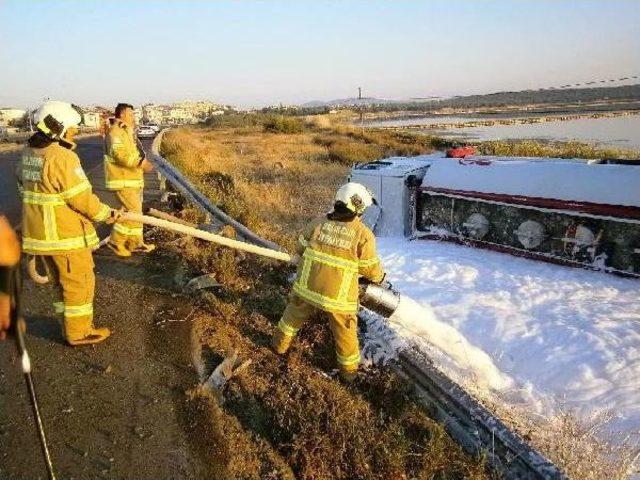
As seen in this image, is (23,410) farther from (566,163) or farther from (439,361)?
(566,163)

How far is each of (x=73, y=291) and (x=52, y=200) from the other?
2.28 feet

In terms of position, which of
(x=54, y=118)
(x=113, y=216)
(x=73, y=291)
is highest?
(x=54, y=118)

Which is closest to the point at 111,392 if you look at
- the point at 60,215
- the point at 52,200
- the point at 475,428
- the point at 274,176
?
the point at 60,215

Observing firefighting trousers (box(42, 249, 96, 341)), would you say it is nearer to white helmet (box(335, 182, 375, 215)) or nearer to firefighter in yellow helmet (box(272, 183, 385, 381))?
firefighter in yellow helmet (box(272, 183, 385, 381))

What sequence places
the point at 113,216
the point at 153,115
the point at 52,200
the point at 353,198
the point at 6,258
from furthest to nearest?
the point at 153,115, the point at 113,216, the point at 353,198, the point at 52,200, the point at 6,258

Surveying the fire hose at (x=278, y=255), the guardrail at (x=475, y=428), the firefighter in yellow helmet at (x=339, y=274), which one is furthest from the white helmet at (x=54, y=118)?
the guardrail at (x=475, y=428)

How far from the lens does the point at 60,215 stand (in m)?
3.74

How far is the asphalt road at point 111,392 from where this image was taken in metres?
2.68

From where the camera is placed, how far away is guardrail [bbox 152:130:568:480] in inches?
108

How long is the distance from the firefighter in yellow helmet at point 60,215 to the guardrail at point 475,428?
8.06ft

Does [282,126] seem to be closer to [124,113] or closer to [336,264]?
[124,113]

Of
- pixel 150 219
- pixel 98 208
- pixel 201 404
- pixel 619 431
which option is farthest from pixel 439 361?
pixel 98 208

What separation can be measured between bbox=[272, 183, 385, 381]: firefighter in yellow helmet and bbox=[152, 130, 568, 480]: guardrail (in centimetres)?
45

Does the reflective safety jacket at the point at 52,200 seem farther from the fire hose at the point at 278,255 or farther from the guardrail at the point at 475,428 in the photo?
the guardrail at the point at 475,428
